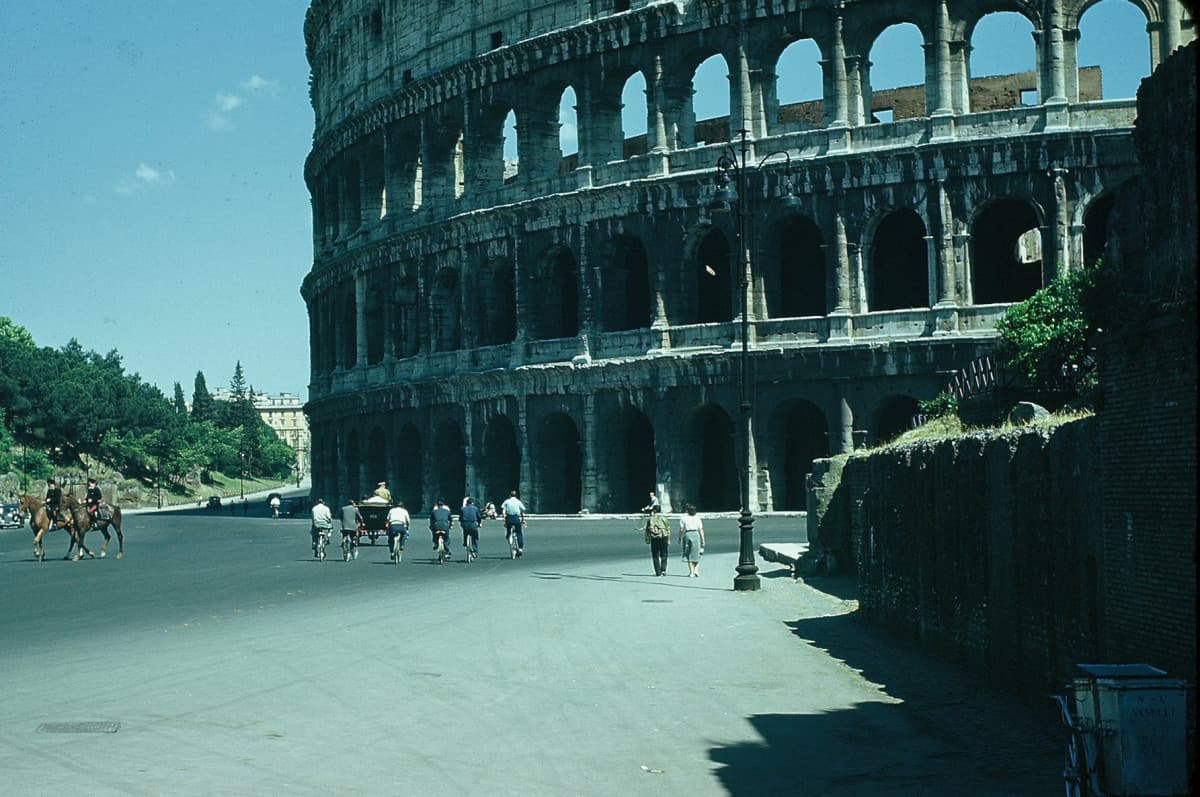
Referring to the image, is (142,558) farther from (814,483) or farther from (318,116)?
(318,116)

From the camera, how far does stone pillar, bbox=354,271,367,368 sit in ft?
167

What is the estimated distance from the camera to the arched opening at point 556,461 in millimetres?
43562

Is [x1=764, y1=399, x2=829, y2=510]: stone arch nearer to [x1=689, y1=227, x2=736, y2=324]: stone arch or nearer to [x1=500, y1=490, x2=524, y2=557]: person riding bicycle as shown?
[x1=689, y1=227, x2=736, y2=324]: stone arch

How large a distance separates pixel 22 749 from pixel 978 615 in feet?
24.6

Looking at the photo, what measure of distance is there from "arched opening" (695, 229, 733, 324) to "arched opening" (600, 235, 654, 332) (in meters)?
1.48

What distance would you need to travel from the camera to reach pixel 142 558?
31688 millimetres

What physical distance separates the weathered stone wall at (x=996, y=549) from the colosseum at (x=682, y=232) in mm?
16207

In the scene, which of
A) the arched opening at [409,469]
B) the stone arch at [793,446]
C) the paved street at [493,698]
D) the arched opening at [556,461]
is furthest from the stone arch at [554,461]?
the paved street at [493,698]

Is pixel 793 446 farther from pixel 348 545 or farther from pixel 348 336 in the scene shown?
pixel 348 336

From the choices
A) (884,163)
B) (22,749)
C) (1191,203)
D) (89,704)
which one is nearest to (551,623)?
(89,704)

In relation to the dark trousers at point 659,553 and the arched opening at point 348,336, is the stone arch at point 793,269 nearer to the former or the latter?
the dark trousers at point 659,553

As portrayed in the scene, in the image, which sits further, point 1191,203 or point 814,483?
point 814,483

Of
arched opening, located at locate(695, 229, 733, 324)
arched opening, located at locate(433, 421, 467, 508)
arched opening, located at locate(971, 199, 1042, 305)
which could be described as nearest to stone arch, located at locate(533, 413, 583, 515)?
arched opening, located at locate(433, 421, 467, 508)

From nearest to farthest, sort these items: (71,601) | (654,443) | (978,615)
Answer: (978,615) → (71,601) → (654,443)
